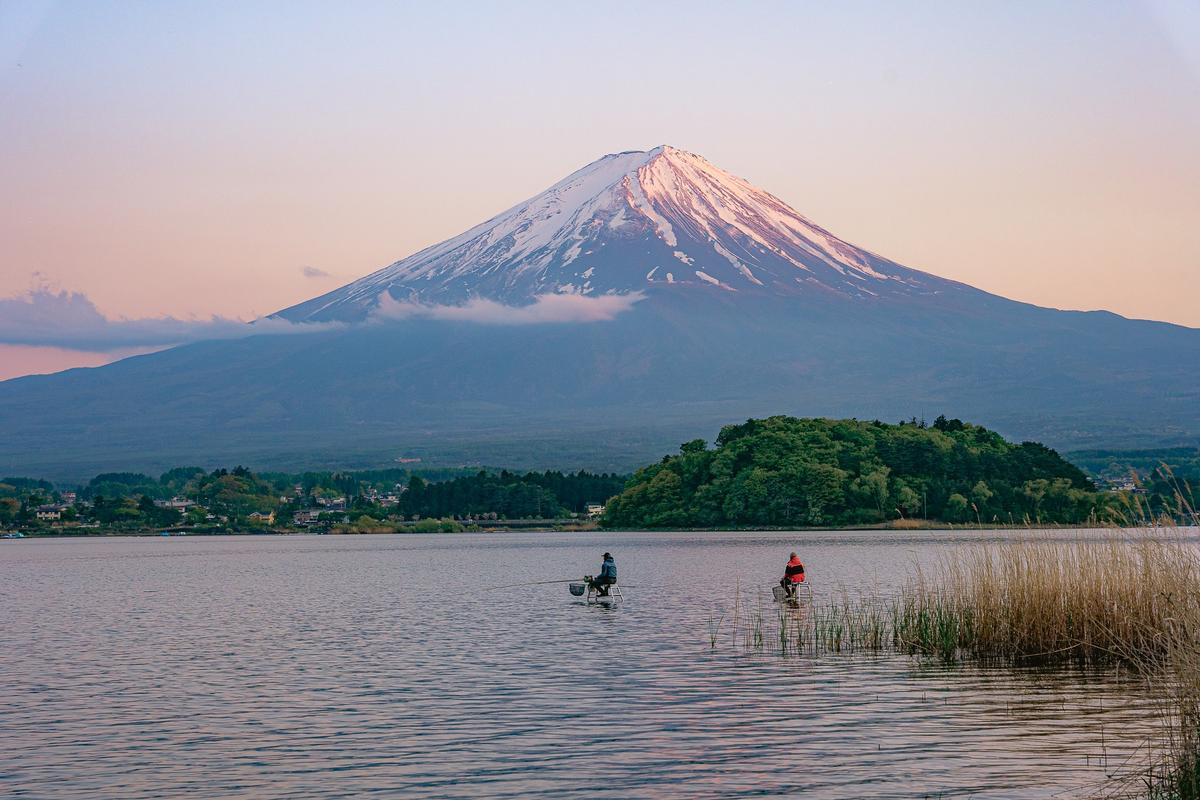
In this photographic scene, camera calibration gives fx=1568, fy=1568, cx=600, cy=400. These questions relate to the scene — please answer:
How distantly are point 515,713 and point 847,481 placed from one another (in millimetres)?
87862

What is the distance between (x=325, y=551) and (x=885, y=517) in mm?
37283

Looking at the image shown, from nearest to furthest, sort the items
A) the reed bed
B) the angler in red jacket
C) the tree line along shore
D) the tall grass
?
the reed bed → the tall grass → the angler in red jacket → the tree line along shore

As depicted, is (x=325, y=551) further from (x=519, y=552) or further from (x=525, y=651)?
(x=525, y=651)

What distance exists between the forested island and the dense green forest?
8 cm

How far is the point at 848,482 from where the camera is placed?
107 m

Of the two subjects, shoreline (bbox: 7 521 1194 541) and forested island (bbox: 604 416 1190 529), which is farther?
shoreline (bbox: 7 521 1194 541)

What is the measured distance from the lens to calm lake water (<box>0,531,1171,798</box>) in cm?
1650

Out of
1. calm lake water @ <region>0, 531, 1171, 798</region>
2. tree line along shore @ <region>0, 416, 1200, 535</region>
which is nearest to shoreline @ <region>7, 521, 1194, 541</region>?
tree line along shore @ <region>0, 416, 1200, 535</region>

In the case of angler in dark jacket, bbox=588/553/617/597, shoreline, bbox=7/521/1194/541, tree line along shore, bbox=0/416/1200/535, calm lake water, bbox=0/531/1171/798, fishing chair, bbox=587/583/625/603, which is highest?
tree line along shore, bbox=0/416/1200/535

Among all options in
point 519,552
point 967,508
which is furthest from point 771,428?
point 519,552

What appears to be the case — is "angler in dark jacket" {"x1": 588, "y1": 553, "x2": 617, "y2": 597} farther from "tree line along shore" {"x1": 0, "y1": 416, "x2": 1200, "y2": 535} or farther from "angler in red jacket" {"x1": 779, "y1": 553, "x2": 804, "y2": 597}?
"tree line along shore" {"x1": 0, "y1": 416, "x2": 1200, "y2": 535}

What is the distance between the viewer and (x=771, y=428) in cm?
11450

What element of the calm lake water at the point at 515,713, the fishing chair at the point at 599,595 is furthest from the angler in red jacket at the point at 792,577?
the fishing chair at the point at 599,595

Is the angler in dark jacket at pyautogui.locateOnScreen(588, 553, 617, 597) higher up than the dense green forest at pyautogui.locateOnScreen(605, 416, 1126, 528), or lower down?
lower down
